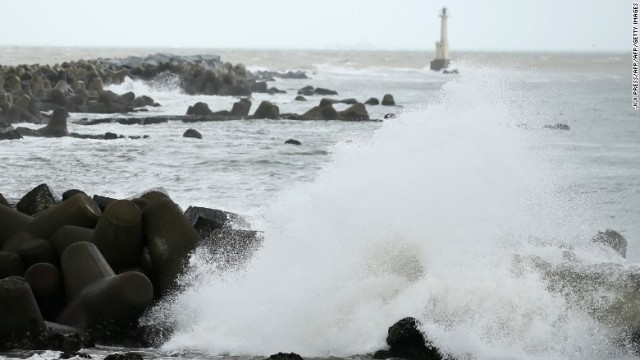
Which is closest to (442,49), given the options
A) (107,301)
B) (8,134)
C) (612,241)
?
(8,134)

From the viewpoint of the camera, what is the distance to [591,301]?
594 cm

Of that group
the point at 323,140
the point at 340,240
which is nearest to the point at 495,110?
the point at 340,240

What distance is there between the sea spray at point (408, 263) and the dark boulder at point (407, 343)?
73 millimetres

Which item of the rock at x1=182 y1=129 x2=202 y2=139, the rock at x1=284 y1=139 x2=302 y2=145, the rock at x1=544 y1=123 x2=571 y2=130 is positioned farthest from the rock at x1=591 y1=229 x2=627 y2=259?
the rock at x1=544 y1=123 x2=571 y2=130

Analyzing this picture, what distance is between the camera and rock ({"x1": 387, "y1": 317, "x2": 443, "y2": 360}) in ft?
18.5

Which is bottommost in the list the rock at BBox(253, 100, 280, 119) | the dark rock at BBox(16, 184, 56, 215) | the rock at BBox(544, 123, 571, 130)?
the rock at BBox(544, 123, 571, 130)

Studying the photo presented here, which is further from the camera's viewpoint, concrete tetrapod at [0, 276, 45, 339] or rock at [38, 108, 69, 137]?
rock at [38, 108, 69, 137]

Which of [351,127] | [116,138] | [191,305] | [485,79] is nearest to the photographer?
[191,305]

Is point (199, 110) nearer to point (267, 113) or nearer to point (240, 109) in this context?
point (240, 109)

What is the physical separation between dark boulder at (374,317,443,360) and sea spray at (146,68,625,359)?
0.07 metres

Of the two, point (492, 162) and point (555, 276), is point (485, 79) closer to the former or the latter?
point (492, 162)

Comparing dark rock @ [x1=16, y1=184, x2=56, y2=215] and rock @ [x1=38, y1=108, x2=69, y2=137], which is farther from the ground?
dark rock @ [x1=16, y1=184, x2=56, y2=215]

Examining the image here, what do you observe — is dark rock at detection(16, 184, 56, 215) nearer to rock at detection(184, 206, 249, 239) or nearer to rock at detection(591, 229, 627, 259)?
rock at detection(184, 206, 249, 239)

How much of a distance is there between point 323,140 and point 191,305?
47.8ft
